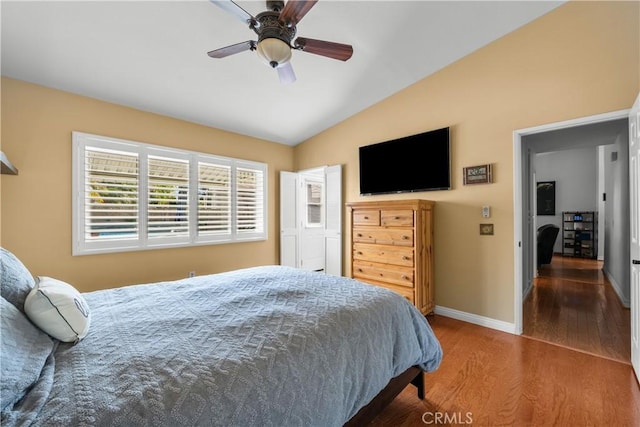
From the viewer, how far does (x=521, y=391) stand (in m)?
1.92

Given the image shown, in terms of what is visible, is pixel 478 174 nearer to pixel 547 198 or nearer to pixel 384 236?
pixel 384 236

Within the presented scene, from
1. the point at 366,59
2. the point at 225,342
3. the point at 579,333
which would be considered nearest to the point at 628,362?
the point at 579,333

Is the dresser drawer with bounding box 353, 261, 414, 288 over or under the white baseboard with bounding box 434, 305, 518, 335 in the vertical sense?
over

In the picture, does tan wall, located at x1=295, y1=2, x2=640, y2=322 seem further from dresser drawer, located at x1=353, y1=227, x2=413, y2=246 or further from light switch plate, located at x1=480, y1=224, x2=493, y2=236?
dresser drawer, located at x1=353, y1=227, x2=413, y2=246

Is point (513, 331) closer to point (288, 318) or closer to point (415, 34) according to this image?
point (288, 318)

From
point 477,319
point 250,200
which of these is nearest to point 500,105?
point 477,319

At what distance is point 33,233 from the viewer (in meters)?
2.70

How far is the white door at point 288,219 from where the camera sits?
4.77 meters

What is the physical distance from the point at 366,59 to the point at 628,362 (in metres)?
3.56

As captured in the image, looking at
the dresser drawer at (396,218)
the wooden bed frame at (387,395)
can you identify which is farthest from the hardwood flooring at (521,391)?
the dresser drawer at (396,218)

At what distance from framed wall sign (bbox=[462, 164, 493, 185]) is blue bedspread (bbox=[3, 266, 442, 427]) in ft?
6.48

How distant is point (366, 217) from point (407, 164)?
892 millimetres

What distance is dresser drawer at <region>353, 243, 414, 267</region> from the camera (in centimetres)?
312

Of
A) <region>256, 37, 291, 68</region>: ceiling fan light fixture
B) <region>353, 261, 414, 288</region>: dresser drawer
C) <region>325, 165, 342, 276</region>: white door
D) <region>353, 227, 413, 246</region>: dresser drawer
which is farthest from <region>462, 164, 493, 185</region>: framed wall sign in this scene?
<region>256, 37, 291, 68</region>: ceiling fan light fixture
